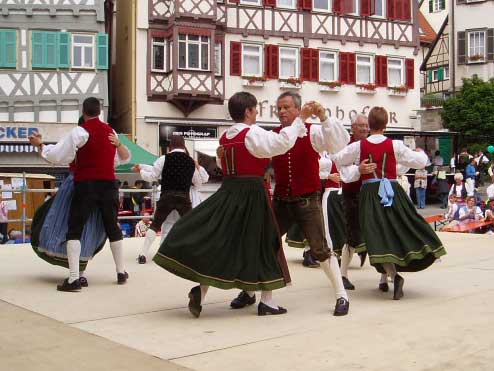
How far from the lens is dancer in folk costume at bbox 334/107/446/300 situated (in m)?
6.31

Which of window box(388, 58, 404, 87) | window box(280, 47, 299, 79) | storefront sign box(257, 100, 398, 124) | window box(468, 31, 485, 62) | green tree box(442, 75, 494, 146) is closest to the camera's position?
storefront sign box(257, 100, 398, 124)

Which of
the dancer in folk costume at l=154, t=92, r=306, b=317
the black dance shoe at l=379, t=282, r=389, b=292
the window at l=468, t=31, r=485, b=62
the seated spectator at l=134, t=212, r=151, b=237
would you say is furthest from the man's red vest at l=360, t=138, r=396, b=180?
the window at l=468, t=31, r=485, b=62

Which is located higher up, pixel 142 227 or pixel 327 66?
pixel 327 66

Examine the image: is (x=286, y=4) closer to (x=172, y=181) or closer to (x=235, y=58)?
(x=235, y=58)

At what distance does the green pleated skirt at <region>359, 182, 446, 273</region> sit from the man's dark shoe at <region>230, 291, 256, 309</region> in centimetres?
108

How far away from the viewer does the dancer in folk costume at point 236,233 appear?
17.6 ft

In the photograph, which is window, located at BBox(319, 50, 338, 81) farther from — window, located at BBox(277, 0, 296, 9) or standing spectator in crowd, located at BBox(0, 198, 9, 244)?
standing spectator in crowd, located at BBox(0, 198, 9, 244)

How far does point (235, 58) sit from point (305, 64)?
3127 mm

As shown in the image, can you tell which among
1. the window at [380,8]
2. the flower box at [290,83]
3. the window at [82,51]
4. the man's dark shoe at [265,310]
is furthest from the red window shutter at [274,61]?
the man's dark shoe at [265,310]

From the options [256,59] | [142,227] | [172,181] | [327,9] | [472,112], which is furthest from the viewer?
[472,112]

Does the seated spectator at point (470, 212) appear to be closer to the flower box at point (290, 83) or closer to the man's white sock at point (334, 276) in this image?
the man's white sock at point (334, 276)

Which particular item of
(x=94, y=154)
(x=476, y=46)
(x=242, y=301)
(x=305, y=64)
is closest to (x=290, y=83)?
(x=305, y=64)

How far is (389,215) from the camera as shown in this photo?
6410 mm

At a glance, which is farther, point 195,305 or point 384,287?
point 384,287
